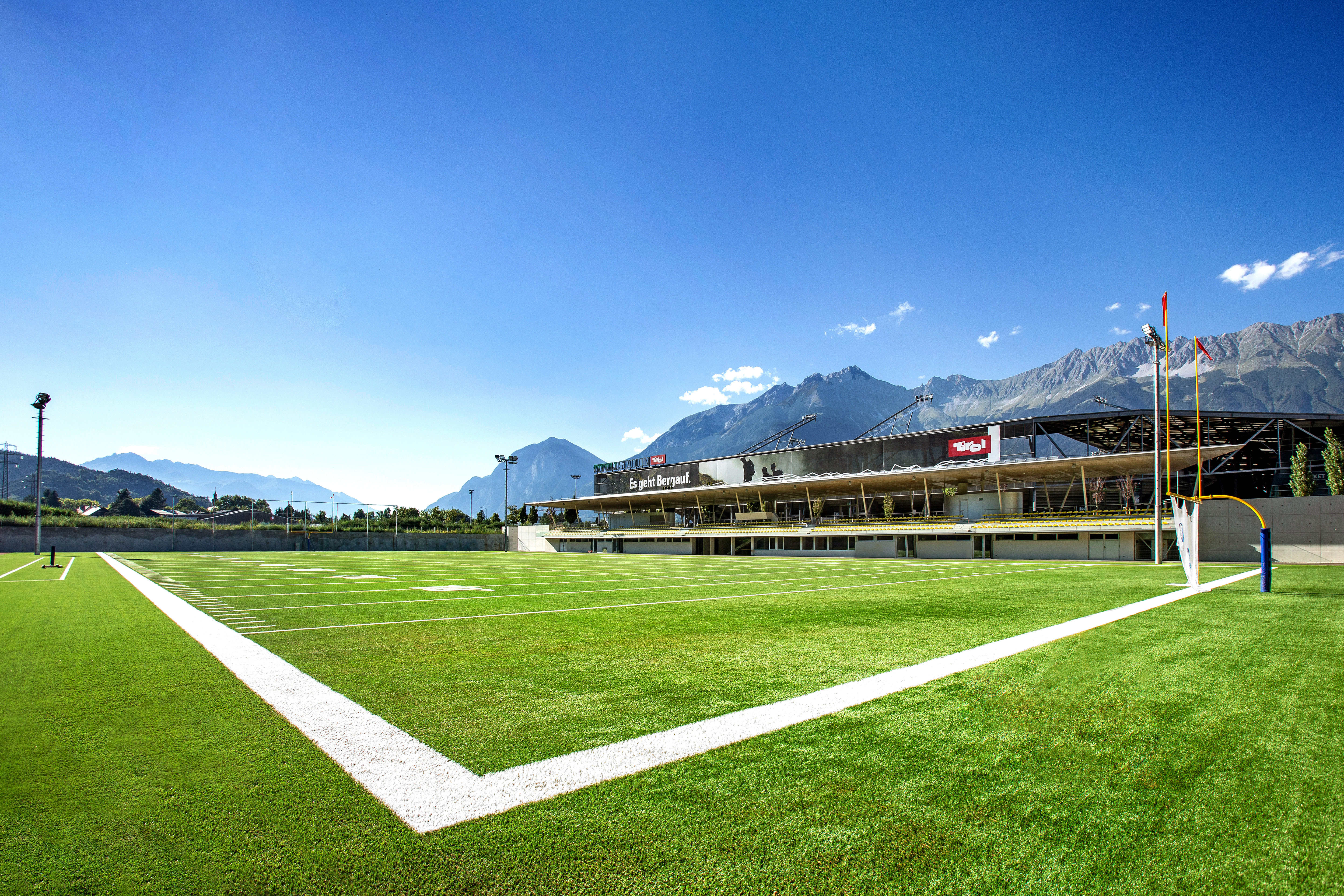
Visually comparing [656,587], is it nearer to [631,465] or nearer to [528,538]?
[631,465]

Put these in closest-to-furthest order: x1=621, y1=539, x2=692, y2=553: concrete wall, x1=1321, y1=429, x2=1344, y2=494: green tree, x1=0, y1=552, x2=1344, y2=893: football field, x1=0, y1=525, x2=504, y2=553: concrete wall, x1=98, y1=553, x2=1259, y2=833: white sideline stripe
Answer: x1=0, y1=552, x2=1344, y2=893: football field → x1=98, y1=553, x2=1259, y2=833: white sideline stripe → x1=1321, y1=429, x2=1344, y2=494: green tree → x1=0, y1=525, x2=504, y2=553: concrete wall → x1=621, y1=539, x2=692, y2=553: concrete wall

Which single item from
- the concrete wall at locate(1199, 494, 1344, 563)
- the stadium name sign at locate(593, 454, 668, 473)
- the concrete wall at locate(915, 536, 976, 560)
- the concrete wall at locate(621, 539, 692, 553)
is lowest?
the concrete wall at locate(621, 539, 692, 553)

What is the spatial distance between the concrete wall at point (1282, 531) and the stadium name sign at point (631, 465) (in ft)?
142

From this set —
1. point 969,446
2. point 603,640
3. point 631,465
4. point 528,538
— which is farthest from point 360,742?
point 528,538

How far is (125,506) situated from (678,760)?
17104 centimetres

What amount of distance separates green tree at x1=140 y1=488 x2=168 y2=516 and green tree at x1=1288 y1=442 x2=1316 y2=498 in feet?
565

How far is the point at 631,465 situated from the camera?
6975 cm

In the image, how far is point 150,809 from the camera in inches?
103

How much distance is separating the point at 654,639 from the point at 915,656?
9.40 ft

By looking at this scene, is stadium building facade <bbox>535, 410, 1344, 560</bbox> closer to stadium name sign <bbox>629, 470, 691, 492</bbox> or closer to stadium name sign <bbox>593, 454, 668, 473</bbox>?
stadium name sign <bbox>629, 470, 691, 492</bbox>

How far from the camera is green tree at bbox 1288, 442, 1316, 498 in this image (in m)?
35.8

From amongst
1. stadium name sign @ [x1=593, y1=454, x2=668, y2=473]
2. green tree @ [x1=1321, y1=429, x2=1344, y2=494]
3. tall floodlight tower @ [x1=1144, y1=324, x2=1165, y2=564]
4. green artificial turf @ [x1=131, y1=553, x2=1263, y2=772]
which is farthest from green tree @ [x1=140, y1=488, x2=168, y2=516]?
green tree @ [x1=1321, y1=429, x2=1344, y2=494]

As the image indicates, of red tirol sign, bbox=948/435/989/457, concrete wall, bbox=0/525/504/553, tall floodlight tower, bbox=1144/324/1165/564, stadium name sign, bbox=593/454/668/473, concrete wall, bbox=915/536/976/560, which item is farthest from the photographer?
stadium name sign, bbox=593/454/668/473

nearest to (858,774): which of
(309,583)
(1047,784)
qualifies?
(1047,784)
